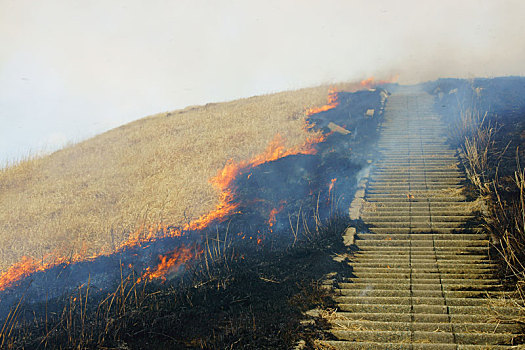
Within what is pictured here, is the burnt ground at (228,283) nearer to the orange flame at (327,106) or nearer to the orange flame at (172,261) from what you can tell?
the orange flame at (172,261)

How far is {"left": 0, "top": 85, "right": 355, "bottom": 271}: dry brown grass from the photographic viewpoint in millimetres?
18312

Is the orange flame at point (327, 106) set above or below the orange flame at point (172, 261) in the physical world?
above

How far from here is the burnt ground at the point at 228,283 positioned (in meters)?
10.0

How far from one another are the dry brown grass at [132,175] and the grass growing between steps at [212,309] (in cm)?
477

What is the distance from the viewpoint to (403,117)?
24531mm

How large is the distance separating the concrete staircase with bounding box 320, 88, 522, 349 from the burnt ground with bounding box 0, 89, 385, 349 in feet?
2.65

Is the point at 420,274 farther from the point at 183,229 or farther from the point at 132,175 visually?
the point at 132,175

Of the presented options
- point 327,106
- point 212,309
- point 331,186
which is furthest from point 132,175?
point 212,309

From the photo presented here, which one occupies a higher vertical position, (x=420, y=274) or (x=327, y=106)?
(x=327, y=106)

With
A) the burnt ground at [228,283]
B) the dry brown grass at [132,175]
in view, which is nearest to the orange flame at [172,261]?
the burnt ground at [228,283]

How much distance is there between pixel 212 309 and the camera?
10914mm

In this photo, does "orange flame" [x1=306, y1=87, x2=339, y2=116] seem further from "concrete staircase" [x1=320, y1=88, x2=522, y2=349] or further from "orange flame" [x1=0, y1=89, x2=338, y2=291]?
"concrete staircase" [x1=320, y1=88, x2=522, y2=349]

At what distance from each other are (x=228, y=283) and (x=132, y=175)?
13.7 m

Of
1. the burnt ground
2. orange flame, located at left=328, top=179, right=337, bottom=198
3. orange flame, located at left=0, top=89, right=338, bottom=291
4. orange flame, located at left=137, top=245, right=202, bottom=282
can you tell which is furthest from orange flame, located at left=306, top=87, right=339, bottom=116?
orange flame, located at left=137, top=245, right=202, bottom=282
